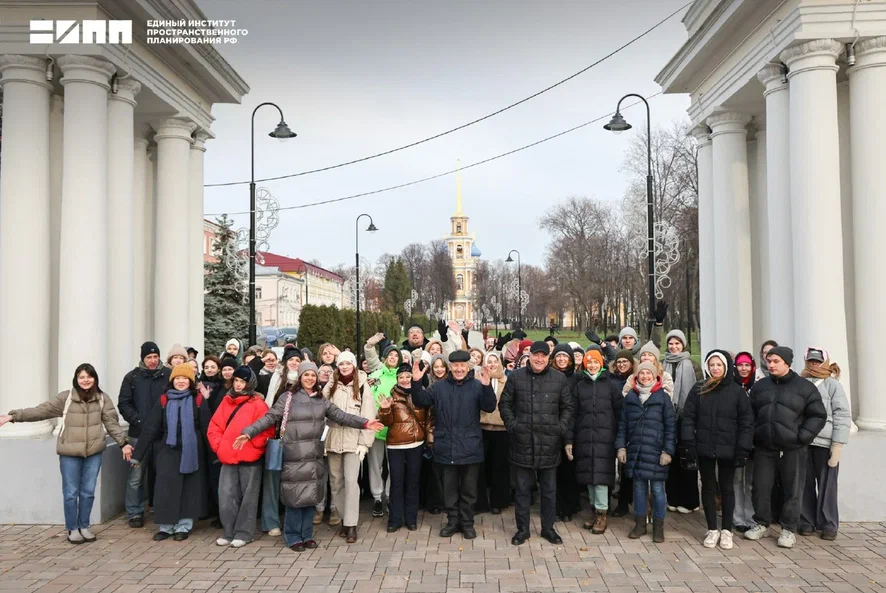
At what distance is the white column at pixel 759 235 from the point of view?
1148cm

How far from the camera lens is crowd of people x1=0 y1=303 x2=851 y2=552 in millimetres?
6840

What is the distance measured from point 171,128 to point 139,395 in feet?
17.3

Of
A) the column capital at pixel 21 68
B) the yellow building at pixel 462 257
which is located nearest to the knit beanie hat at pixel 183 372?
the column capital at pixel 21 68

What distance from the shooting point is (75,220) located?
809cm

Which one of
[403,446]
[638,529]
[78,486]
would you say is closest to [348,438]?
[403,446]

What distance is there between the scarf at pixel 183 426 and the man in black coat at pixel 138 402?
24.6 inches

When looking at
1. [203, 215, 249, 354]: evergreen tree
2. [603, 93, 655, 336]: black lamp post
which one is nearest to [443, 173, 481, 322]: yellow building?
[203, 215, 249, 354]: evergreen tree

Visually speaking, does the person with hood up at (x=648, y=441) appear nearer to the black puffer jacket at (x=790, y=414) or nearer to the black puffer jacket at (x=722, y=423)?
the black puffer jacket at (x=722, y=423)

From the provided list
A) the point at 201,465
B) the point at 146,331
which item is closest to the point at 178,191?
the point at 146,331

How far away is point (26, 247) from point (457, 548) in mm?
6214

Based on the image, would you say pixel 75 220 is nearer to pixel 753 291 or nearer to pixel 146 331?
pixel 146 331

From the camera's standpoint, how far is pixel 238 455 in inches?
275

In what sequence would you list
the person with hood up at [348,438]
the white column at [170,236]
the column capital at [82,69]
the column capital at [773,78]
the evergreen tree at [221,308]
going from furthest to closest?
the evergreen tree at [221,308] → the white column at [170,236] → the column capital at [773,78] → the column capital at [82,69] → the person with hood up at [348,438]

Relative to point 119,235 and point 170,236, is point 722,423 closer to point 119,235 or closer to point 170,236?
point 119,235
